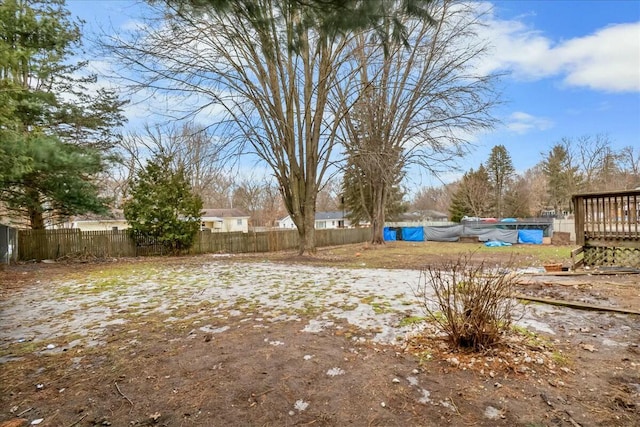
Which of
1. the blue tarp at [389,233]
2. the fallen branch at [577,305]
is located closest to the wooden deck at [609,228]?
the fallen branch at [577,305]

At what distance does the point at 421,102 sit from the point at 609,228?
9.26m

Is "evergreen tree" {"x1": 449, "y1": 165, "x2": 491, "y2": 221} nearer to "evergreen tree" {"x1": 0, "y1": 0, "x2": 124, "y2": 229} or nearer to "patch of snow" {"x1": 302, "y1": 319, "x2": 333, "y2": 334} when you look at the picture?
"evergreen tree" {"x1": 0, "y1": 0, "x2": 124, "y2": 229}

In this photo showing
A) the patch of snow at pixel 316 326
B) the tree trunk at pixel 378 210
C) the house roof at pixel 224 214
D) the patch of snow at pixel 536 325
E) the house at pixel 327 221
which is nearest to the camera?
the patch of snow at pixel 536 325

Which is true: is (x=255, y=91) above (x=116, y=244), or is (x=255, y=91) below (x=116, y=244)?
above

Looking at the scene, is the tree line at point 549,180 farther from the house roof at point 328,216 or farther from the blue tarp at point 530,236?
the house roof at point 328,216

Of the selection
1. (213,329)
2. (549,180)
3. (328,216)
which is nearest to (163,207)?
(213,329)

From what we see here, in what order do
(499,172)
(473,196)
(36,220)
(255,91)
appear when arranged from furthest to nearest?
(499,172) → (473,196) → (36,220) → (255,91)

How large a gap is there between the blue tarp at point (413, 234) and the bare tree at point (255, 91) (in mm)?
14211

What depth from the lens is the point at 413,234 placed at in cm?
2456

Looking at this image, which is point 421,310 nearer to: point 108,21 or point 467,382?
point 467,382

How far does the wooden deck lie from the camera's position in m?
7.43

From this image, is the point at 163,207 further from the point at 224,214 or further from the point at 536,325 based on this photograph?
the point at 224,214

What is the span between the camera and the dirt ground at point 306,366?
2064 mm

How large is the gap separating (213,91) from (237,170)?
8.65 feet
